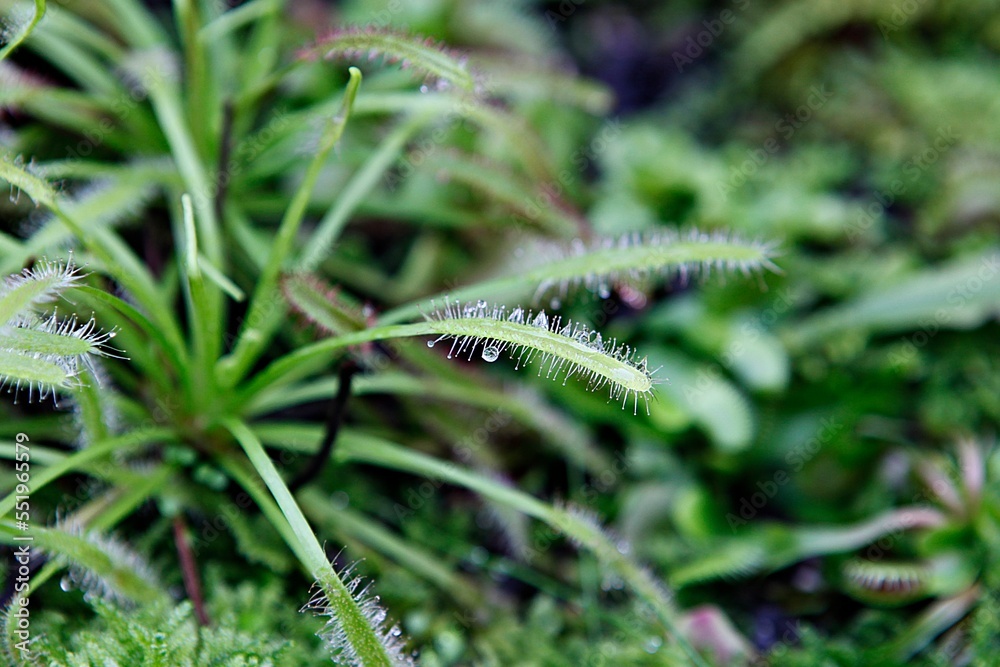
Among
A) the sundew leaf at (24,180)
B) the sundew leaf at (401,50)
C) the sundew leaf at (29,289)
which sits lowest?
the sundew leaf at (29,289)

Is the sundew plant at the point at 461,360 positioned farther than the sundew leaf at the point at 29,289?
Yes

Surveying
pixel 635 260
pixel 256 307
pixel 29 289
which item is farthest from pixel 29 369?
pixel 635 260

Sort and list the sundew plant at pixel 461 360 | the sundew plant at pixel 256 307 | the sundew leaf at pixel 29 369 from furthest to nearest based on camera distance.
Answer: the sundew plant at pixel 461 360 → the sundew plant at pixel 256 307 → the sundew leaf at pixel 29 369

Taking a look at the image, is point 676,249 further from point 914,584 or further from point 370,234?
point 370,234

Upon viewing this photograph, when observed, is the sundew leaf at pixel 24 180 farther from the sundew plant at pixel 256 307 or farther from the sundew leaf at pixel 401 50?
the sundew leaf at pixel 401 50

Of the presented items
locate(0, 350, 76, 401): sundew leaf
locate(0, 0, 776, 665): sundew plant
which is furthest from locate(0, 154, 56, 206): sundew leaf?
locate(0, 350, 76, 401): sundew leaf

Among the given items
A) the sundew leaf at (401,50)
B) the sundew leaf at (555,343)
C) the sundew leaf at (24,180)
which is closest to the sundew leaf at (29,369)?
the sundew leaf at (24,180)

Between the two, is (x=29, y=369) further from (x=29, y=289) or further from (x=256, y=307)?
(x=256, y=307)

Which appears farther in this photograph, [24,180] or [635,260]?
[635,260]
